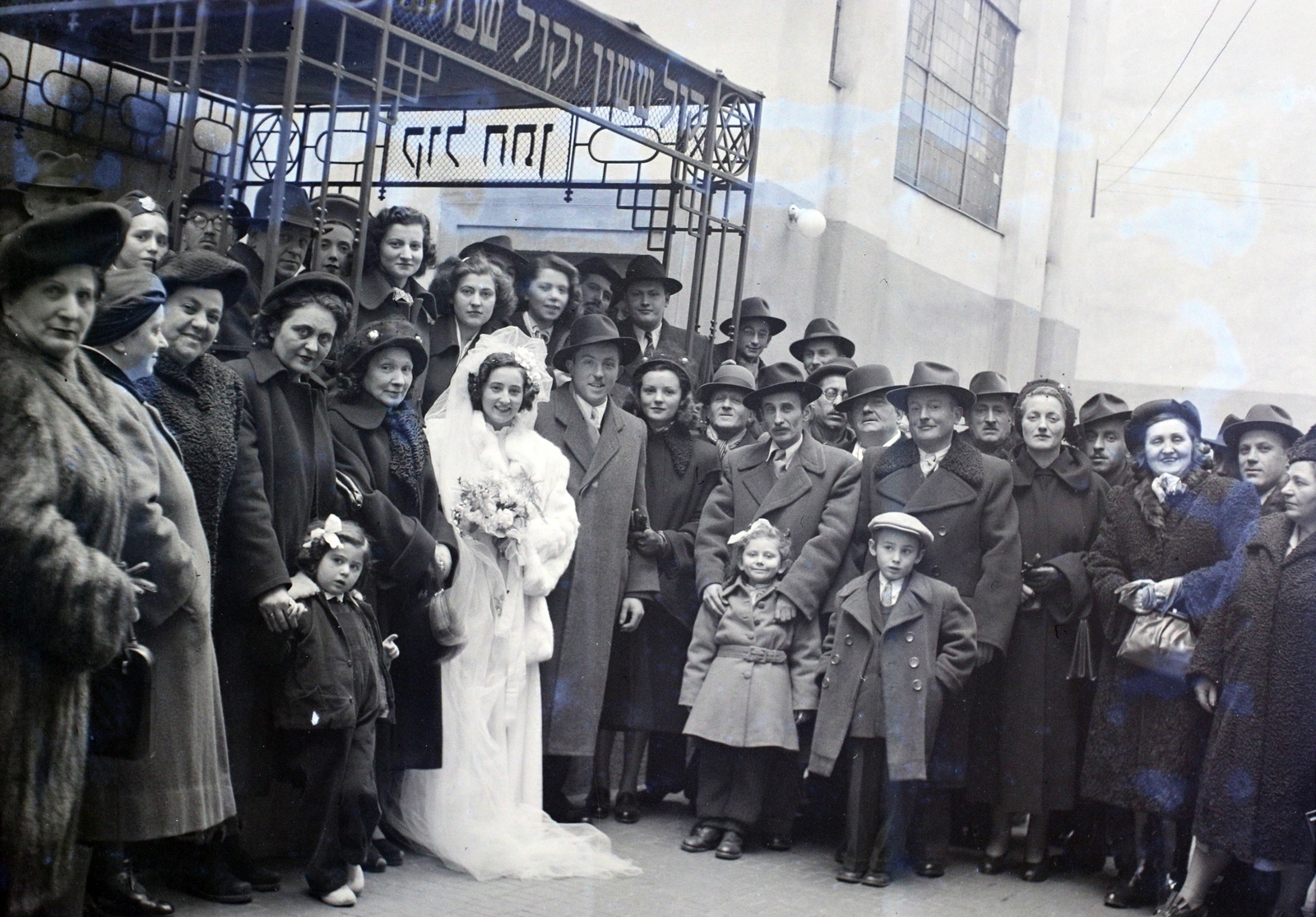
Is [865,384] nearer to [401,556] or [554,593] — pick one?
[554,593]

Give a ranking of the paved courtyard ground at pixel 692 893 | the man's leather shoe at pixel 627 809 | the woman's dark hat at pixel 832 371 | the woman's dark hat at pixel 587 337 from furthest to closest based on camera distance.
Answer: the woman's dark hat at pixel 832 371 < the woman's dark hat at pixel 587 337 < the man's leather shoe at pixel 627 809 < the paved courtyard ground at pixel 692 893

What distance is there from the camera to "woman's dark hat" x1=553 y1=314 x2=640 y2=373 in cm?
631

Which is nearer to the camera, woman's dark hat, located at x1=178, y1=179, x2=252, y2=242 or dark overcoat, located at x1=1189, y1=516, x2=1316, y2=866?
dark overcoat, located at x1=1189, y1=516, x2=1316, y2=866

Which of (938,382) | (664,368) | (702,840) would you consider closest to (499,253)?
(664,368)

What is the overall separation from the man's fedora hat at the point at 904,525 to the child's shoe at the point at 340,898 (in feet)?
8.40

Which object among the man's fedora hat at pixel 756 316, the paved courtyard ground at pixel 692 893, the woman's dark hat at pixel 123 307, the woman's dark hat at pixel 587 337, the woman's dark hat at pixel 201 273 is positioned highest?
the man's fedora hat at pixel 756 316

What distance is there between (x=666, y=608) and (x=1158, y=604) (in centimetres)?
216

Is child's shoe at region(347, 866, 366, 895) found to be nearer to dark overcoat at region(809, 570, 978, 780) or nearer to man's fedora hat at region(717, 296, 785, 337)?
dark overcoat at region(809, 570, 978, 780)

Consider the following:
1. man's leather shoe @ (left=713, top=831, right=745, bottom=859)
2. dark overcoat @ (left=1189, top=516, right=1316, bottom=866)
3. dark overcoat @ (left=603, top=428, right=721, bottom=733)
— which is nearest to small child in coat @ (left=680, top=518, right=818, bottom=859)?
man's leather shoe @ (left=713, top=831, right=745, bottom=859)

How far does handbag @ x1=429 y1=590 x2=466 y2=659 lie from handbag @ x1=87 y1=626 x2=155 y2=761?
1746 millimetres

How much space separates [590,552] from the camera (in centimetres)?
611

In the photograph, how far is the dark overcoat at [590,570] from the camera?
19.4 feet

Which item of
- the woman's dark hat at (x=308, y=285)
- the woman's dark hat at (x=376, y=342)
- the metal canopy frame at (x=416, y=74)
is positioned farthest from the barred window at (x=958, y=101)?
the woman's dark hat at (x=308, y=285)

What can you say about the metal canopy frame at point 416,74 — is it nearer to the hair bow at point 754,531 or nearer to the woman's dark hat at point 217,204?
the woman's dark hat at point 217,204
